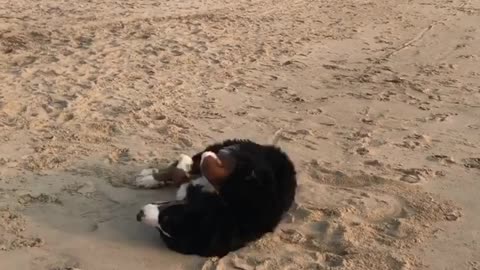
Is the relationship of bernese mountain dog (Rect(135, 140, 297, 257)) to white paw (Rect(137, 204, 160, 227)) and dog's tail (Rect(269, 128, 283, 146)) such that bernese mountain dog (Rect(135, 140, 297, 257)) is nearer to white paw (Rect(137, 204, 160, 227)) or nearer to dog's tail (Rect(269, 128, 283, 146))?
white paw (Rect(137, 204, 160, 227))

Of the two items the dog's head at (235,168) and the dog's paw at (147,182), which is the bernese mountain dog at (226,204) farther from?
the dog's paw at (147,182)

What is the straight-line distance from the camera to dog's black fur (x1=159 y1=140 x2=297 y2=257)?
3.75 meters

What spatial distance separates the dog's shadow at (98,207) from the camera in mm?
4055

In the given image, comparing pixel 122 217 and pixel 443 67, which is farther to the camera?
pixel 443 67

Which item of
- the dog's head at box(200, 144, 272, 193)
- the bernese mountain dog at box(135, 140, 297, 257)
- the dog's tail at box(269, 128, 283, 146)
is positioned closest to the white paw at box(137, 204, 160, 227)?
the bernese mountain dog at box(135, 140, 297, 257)

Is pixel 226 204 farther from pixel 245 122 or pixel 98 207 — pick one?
pixel 245 122

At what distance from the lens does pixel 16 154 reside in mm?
A: 5074

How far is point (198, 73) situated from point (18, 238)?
12.1 feet

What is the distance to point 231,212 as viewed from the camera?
12.5 ft

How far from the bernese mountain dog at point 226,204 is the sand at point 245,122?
0.14m

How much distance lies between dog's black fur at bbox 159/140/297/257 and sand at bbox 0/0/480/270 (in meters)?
0.12

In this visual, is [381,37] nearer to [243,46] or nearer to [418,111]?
[243,46]

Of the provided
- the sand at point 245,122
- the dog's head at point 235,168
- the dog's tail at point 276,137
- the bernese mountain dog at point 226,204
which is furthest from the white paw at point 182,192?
the dog's tail at point 276,137

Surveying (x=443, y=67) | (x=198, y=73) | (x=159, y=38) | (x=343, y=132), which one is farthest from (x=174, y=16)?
(x=343, y=132)
